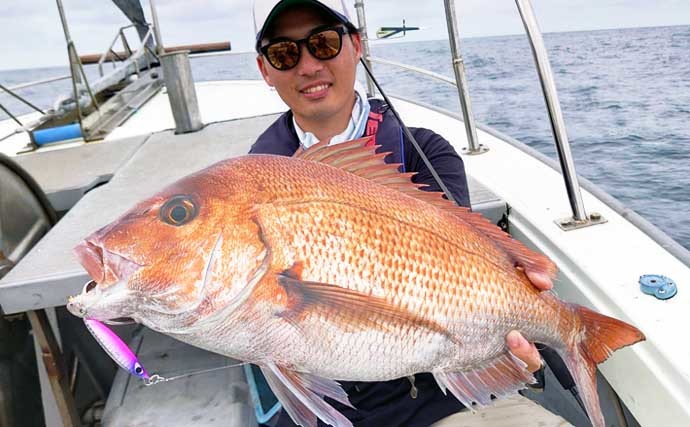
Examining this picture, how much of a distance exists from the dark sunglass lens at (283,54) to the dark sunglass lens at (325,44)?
0.05m

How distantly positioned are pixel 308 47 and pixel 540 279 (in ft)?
3.22

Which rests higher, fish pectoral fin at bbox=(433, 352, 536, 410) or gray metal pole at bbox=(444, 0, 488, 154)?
gray metal pole at bbox=(444, 0, 488, 154)

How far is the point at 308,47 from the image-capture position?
5.12 ft

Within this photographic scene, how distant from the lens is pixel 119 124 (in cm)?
502

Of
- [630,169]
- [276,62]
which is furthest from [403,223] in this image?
[630,169]

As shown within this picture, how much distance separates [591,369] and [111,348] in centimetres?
118

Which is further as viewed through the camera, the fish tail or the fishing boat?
the fishing boat

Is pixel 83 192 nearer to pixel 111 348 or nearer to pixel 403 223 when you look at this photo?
pixel 111 348

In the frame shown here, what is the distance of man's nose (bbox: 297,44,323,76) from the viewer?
1578mm

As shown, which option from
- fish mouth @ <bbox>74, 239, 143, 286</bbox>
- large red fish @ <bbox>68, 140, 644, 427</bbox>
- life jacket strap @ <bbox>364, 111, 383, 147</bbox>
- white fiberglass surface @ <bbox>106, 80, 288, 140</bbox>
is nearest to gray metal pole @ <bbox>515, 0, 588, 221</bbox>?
life jacket strap @ <bbox>364, 111, 383, 147</bbox>

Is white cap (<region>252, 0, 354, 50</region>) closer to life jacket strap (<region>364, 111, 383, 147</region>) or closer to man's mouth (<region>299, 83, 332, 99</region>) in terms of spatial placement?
man's mouth (<region>299, 83, 332, 99</region>)

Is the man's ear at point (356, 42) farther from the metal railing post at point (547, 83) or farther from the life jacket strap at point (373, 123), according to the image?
the metal railing post at point (547, 83)

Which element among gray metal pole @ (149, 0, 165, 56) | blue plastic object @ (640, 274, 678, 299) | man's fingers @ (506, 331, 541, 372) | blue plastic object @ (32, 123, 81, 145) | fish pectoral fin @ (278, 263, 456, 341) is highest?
gray metal pole @ (149, 0, 165, 56)

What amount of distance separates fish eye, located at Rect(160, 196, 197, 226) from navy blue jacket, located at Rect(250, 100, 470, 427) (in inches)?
31.7
